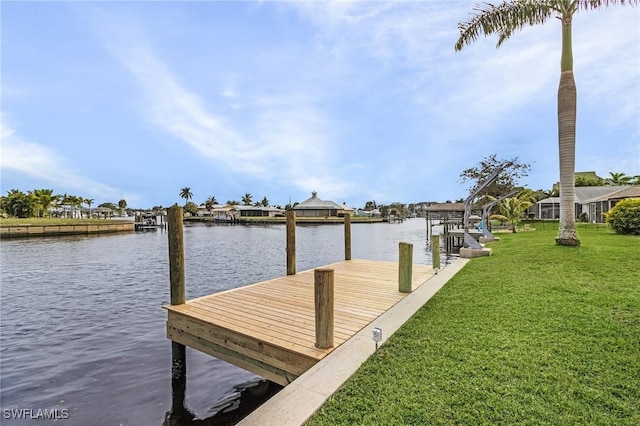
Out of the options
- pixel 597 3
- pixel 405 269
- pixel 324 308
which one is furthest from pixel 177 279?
pixel 597 3

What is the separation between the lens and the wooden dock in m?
4.04

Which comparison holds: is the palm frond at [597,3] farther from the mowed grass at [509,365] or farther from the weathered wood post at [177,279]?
the weathered wood post at [177,279]

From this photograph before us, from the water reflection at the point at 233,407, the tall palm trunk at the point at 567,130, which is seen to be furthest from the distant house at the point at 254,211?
the water reflection at the point at 233,407

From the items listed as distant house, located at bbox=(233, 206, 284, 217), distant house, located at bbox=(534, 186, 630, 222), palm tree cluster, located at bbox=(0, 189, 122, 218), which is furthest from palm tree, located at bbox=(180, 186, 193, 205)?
distant house, located at bbox=(534, 186, 630, 222)

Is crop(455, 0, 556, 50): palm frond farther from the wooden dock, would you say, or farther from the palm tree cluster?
the palm tree cluster

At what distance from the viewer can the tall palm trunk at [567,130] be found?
10.2 meters

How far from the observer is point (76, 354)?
21.0ft

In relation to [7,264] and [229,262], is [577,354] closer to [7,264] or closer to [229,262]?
[229,262]

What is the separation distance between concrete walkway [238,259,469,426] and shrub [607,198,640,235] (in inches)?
660

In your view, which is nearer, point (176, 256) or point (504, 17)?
point (176, 256)

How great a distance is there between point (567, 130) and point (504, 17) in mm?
4347

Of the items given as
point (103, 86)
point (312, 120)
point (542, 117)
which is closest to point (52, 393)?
point (103, 86)

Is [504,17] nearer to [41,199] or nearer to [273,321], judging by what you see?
[273,321]

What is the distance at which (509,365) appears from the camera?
10.7ft
